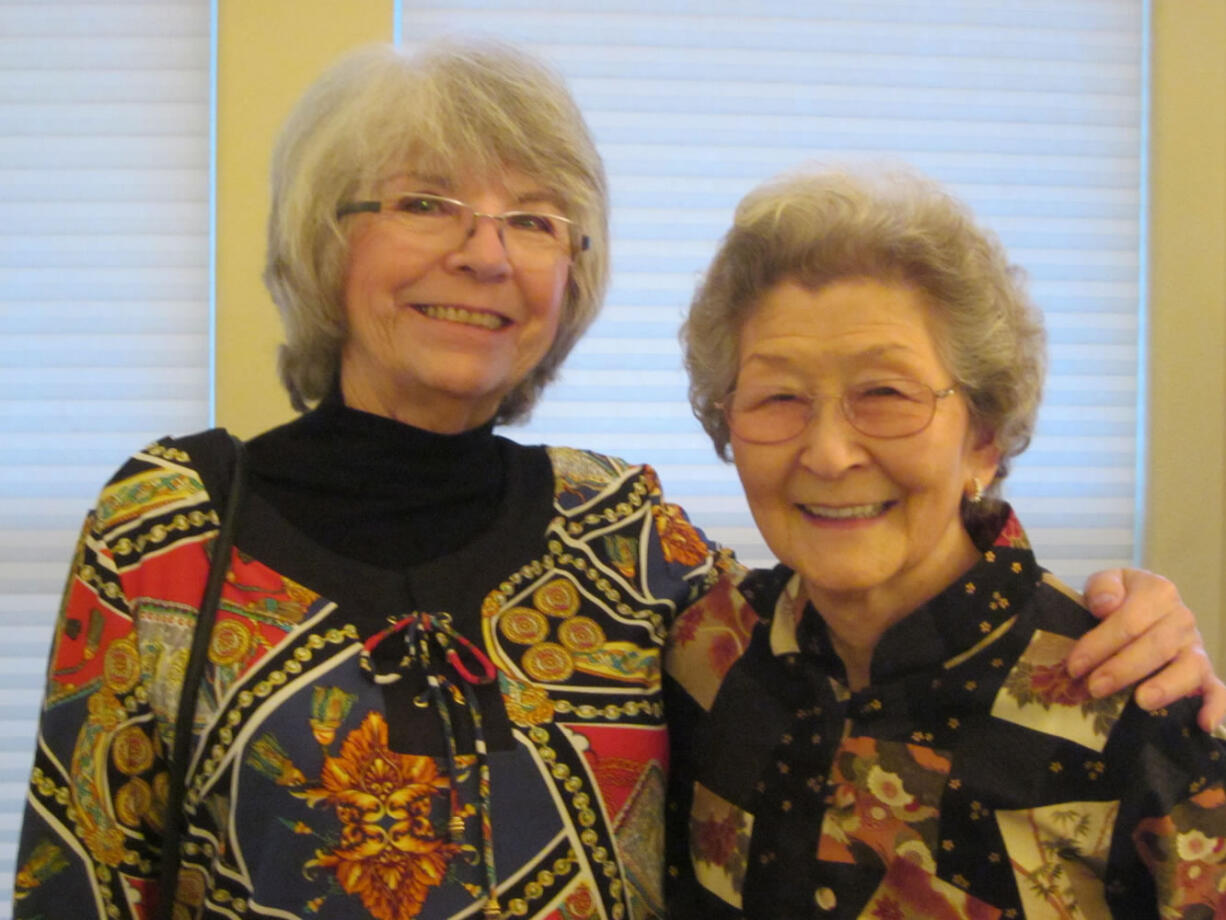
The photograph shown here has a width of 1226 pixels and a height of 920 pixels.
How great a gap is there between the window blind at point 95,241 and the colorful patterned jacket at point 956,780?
1615mm

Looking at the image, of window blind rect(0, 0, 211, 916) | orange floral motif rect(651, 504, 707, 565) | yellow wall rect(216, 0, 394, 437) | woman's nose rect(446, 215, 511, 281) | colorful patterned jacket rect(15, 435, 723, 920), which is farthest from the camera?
window blind rect(0, 0, 211, 916)

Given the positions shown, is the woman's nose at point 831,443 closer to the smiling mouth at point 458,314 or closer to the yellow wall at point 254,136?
the smiling mouth at point 458,314

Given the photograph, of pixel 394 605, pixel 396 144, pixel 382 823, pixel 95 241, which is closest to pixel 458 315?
pixel 396 144

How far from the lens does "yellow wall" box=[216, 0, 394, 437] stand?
7.36ft

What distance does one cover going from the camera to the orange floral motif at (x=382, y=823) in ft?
3.82

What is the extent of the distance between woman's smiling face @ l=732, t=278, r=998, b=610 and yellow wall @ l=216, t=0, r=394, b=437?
140 cm

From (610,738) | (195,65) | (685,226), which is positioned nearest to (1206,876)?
(610,738)

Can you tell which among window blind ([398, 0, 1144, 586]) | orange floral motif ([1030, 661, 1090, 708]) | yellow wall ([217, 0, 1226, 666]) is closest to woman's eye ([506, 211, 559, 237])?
orange floral motif ([1030, 661, 1090, 708])

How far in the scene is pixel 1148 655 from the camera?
3.61 feet

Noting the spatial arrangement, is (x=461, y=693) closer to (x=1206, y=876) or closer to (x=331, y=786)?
(x=331, y=786)

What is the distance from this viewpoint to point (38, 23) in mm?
2365

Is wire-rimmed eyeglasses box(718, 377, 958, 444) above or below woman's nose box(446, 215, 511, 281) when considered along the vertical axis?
below

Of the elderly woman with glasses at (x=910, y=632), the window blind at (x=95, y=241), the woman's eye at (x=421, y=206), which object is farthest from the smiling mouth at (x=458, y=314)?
the window blind at (x=95, y=241)

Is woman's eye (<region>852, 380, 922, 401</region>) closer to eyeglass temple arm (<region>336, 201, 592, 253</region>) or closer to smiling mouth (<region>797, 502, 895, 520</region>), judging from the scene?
smiling mouth (<region>797, 502, 895, 520</region>)
